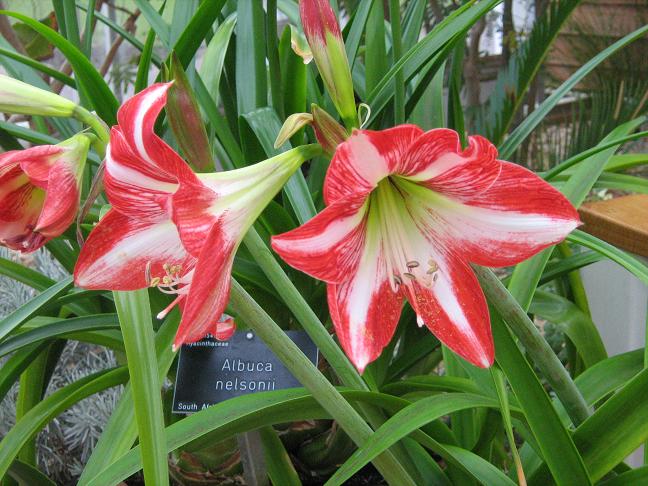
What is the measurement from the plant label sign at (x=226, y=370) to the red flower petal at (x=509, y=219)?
0.97 ft

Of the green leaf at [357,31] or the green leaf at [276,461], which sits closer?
the green leaf at [276,461]

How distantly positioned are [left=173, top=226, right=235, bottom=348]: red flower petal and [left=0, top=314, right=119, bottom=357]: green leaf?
532 millimetres

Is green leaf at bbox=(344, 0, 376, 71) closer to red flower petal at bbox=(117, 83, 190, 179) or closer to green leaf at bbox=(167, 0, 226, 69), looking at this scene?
green leaf at bbox=(167, 0, 226, 69)

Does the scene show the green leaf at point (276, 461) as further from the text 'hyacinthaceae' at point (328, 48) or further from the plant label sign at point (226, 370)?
the text 'hyacinthaceae' at point (328, 48)

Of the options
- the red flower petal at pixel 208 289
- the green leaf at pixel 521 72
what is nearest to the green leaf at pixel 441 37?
the red flower petal at pixel 208 289

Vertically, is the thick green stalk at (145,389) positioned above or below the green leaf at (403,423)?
above

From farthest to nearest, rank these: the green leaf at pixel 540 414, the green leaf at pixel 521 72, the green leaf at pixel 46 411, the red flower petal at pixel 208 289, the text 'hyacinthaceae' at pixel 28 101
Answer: the green leaf at pixel 521 72 < the green leaf at pixel 46 411 < the green leaf at pixel 540 414 < the text 'hyacinthaceae' at pixel 28 101 < the red flower petal at pixel 208 289

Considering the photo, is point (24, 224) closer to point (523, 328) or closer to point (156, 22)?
point (523, 328)

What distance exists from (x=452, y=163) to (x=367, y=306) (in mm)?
111

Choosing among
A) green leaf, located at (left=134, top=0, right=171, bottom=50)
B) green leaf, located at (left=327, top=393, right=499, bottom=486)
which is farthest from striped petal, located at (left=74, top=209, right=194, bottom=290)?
green leaf, located at (left=134, top=0, right=171, bottom=50)

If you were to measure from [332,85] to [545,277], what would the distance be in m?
0.66

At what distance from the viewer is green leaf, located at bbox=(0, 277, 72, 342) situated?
2.48ft

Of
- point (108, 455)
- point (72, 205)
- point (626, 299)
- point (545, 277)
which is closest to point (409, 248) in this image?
point (72, 205)

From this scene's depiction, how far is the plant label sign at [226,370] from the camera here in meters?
0.75
